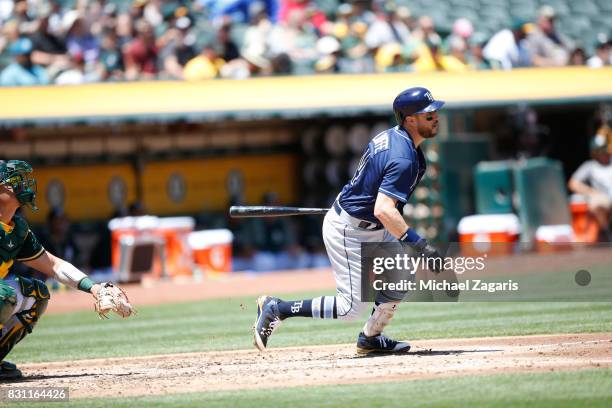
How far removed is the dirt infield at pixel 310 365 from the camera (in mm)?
6188

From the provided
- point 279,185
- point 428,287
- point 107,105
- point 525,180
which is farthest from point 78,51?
point 428,287

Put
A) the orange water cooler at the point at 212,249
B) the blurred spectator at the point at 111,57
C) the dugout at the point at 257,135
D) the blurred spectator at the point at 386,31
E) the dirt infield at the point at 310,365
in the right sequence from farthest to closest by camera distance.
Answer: the blurred spectator at the point at 386,31
the orange water cooler at the point at 212,249
the blurred spectator at the point at 111,57
the dugout at the point at 257,135
the dirt infield at the point at 310,365

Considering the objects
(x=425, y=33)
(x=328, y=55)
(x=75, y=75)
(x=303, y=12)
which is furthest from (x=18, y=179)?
(x=425, y=33)

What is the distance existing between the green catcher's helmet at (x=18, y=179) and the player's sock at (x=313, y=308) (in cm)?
169

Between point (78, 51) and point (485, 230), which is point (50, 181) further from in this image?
point (485, 230)

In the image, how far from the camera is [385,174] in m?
6.64

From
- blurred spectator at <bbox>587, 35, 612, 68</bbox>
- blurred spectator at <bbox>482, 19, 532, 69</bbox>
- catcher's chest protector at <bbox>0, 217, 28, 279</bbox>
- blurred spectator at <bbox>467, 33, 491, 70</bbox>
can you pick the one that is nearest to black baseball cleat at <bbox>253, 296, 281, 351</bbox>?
catcher's chest protector at <bbox>0, 217, 28, 279</bbox>

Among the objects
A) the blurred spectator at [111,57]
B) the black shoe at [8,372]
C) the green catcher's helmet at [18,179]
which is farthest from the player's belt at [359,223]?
the blurred spectator at [111,57]

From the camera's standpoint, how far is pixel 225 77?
15.2m

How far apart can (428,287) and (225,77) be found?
337 inches

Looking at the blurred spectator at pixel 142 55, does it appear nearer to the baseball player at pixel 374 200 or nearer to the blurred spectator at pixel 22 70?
the blurred spectator at pixel 22 70

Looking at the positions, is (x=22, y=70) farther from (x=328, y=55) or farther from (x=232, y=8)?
(x=328, y=55)

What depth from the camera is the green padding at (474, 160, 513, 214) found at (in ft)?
51.5

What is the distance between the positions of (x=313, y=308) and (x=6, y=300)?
187 cm
